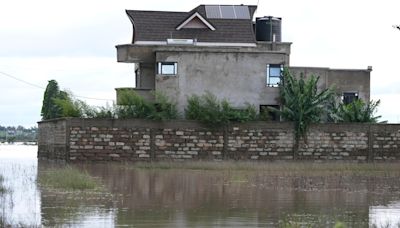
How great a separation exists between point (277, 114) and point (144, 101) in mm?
8347

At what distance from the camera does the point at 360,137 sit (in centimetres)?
4825

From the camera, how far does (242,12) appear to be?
190ft

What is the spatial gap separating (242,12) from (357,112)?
13.1 metres

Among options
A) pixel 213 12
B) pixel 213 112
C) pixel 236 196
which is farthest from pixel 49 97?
pixel 236 196

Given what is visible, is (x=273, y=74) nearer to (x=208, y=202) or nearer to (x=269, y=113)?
(x=269, y=113)

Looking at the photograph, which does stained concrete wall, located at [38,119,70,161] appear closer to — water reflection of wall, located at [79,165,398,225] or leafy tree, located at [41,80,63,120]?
water reflection of wall, located at [79,165,398,225]

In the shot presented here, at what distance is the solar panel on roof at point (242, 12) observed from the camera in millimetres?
57406

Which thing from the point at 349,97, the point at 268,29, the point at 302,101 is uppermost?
the point at 268,29

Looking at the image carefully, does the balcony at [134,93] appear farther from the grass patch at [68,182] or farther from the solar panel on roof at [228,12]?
the grass patch at [68,182]

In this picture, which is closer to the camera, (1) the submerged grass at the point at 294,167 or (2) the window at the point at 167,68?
(1) the submerged grass at the point at 294,167

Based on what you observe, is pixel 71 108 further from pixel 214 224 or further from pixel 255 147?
pixel 214 224

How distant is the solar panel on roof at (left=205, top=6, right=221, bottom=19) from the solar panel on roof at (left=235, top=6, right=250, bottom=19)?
1.31 meters

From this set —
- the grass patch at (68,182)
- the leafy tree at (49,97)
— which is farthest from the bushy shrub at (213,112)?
the leafy tree at (49,97)

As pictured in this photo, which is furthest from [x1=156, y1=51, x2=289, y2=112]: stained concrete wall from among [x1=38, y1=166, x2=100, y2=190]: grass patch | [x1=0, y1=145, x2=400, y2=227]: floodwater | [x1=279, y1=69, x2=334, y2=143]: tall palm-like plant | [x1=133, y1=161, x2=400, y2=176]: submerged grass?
[x1=38, y1=166, x2=100, y2=190]: grass patch
